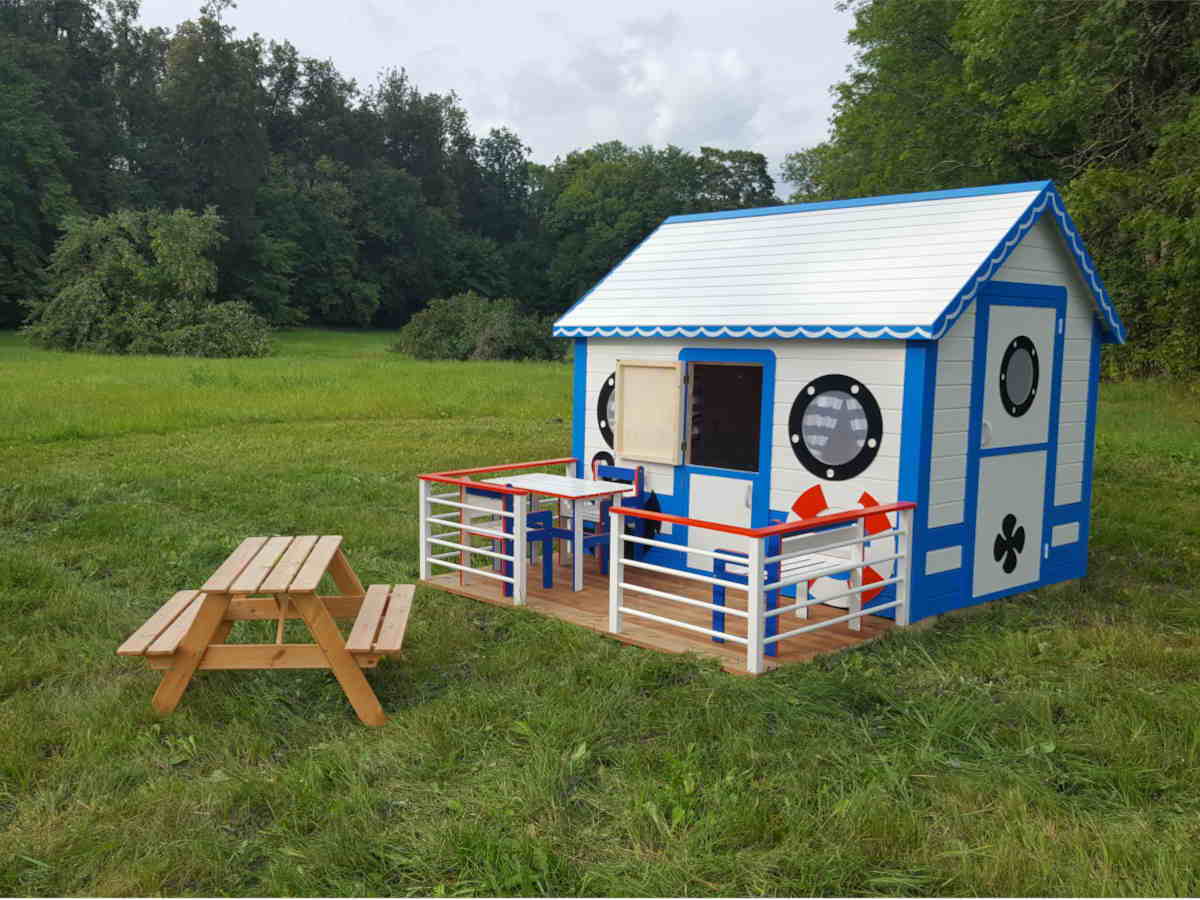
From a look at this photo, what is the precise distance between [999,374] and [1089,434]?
178cm

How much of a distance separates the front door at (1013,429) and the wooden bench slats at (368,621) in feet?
15.0

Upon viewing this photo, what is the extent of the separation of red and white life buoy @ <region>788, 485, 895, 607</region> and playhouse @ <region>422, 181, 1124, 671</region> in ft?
0.05

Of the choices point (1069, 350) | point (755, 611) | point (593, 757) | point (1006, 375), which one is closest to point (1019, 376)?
point (1006, 375)

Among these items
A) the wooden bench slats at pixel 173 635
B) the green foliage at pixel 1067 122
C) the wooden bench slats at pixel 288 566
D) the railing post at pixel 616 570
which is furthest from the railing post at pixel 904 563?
the green foliage at pixel 1067 122

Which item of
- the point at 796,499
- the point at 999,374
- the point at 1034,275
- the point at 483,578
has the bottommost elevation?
the point at 483,578

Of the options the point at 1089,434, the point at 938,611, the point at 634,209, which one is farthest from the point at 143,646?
the point at 634,209

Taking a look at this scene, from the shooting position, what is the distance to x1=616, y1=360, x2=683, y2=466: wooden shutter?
9.30 meters

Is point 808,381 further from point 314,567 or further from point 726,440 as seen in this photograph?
point 314,567

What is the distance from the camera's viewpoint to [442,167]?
270 feet

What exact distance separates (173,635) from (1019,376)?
6583 millimetres

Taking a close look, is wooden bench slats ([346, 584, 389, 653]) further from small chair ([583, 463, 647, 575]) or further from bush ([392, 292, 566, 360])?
bush ([392, 292, 566, 360])

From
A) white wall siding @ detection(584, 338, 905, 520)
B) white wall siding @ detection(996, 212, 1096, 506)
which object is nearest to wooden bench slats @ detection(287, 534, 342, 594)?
white wall siding @ detection(584, 338, 905, 520)

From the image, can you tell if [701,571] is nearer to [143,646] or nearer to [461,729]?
[461,729]

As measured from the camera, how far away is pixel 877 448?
315 inches
